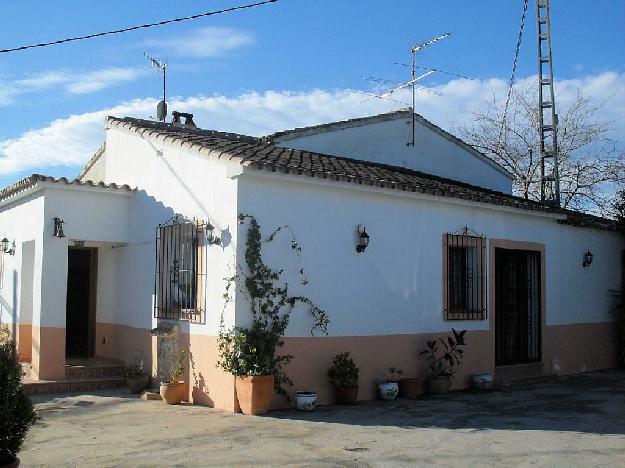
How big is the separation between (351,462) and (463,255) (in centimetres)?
695

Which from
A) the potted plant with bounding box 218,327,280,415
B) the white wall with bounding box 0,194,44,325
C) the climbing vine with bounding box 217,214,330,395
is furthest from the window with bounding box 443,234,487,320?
the white wall with bounding box 0,194,44,325

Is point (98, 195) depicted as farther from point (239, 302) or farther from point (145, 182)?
point (239, 302)

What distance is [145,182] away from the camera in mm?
12414

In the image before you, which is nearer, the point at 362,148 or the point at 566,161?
the point at 362,148

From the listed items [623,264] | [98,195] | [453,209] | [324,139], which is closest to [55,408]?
[98,195]

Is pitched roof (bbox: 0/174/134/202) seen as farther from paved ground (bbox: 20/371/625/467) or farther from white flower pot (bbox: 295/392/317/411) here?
white flower pot (bbox: 295/392/317/411)

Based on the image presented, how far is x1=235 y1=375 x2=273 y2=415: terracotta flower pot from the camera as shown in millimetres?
9215

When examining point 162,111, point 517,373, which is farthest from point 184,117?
point 517,373

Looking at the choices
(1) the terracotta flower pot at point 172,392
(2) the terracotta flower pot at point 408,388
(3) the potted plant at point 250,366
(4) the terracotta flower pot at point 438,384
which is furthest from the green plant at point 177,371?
(4) the terracotta flower pot at point 438,384

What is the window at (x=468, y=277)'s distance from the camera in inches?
505

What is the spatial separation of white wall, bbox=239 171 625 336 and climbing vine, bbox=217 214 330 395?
174 millimetres

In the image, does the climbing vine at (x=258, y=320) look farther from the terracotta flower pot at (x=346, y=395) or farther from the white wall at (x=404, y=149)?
the white wall at (x=404, y=149)

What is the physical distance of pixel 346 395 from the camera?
1035cm

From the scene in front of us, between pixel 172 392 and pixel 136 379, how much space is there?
1.36 metres
